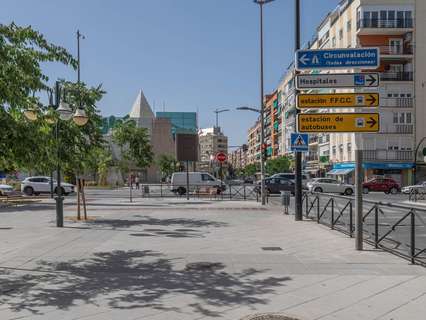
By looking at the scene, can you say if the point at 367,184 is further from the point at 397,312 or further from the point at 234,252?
the point at 397,312

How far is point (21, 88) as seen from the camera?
7.10m

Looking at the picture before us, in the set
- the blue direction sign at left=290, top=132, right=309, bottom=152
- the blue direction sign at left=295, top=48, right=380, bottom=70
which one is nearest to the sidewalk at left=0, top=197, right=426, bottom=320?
the blue direction sign at left=290, top=132, right=309, bottom=152

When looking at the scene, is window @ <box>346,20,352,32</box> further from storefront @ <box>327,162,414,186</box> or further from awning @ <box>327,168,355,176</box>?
awning @ <box>327,168,355,176</box>

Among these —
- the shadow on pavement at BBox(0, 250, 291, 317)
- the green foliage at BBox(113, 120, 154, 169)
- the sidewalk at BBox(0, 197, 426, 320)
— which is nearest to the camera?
the sidewalk at BBox(0, 197, 426, 320)

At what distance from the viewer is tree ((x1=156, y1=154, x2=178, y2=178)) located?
88.0 meters

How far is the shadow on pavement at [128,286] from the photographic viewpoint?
579cm

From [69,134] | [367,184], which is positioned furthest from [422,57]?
[69,134]

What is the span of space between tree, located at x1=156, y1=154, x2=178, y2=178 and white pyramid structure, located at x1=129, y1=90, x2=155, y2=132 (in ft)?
21.9

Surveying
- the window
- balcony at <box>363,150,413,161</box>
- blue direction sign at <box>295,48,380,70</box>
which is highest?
the window

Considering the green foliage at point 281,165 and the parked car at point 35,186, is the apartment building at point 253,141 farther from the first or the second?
the parked car at point 35,186

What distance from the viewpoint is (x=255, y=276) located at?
23.5 feet

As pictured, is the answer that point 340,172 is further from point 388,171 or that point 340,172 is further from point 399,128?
point 399,128

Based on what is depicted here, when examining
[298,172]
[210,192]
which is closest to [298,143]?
[298,172]

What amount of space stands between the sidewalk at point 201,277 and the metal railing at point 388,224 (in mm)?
407
